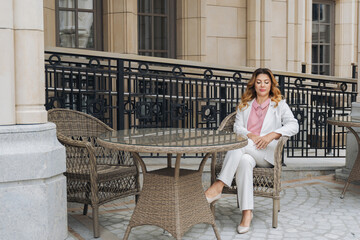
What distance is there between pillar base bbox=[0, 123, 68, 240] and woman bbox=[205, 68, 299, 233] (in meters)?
1.39

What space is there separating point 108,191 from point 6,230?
105 cm

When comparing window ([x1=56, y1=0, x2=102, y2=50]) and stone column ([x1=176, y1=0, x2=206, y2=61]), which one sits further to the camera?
stone column ([x1=176, y1=0, x2=206, y2=61])

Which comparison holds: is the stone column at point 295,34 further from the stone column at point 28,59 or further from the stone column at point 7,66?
the stone column at point 7,66

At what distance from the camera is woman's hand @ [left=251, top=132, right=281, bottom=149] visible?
457 centimetres

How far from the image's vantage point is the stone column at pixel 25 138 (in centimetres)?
358

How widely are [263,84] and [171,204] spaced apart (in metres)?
1.66

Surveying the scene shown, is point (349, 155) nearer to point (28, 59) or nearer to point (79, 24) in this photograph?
point (28, 59)

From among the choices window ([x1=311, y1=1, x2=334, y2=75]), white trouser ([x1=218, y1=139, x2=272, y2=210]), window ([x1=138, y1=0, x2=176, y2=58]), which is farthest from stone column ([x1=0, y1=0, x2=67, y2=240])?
window ([x1=311, y1=1, x2=334, y2=75])

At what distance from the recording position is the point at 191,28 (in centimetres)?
973

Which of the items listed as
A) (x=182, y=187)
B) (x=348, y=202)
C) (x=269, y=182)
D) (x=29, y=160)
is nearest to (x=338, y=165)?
(x=348, y=202)

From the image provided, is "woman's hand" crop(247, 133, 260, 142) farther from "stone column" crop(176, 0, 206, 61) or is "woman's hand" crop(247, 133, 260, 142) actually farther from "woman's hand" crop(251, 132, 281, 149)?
"stone column" crop(176, 0, 206, 61)

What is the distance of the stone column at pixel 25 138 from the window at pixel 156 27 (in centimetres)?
590

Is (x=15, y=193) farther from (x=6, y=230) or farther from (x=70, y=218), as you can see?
(x=70, y=218)

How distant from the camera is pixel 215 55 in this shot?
10.0 meters
